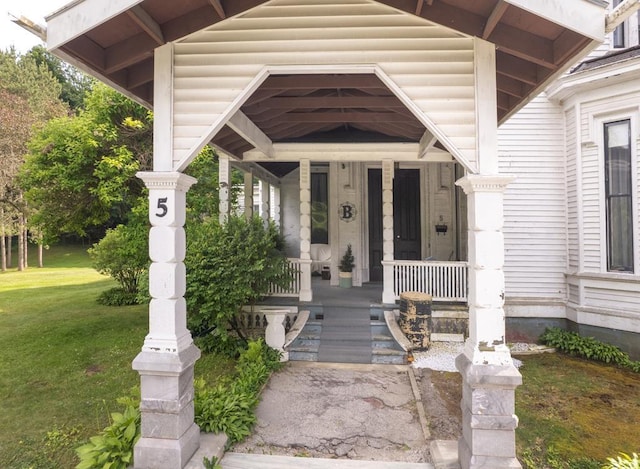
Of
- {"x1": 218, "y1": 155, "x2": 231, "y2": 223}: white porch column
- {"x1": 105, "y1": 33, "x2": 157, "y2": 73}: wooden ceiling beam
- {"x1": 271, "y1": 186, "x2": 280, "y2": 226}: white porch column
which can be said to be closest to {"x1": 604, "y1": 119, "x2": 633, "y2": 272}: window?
{"x1": 218, "y1": 155, "x2": 231, "y2": 223}: white porch column

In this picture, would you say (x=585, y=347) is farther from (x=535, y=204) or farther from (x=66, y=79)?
(x=66, y=79)

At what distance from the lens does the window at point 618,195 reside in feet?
19.8

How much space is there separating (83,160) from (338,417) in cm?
706

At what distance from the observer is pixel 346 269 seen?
8.86 metres

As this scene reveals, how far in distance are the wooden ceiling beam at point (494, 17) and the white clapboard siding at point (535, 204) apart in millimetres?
4939

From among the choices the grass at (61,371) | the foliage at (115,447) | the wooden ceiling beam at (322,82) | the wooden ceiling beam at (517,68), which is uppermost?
the wooden ceiling beam at (322,82)

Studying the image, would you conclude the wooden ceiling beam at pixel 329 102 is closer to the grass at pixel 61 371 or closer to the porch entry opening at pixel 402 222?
the grass at pixel 61 371

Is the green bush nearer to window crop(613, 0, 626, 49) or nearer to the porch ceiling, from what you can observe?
the porch ceiling

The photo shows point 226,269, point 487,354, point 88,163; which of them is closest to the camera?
point 487,354

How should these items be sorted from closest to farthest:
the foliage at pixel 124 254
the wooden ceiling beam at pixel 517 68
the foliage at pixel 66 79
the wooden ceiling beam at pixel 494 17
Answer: the wooden ceiling beam at pixel 494 17, the wooden ceiling beam at pixel 517 68, the foliage at pixel 124 254, the foliage at pixel 66 79

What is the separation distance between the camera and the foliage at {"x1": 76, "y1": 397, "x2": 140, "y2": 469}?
2879mm

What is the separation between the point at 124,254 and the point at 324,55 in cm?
668

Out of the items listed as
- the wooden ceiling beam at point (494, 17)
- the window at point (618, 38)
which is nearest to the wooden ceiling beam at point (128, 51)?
the wooden ceiling beam at point (494, 17)

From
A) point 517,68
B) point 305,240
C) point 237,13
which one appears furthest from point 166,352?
point 305,240
